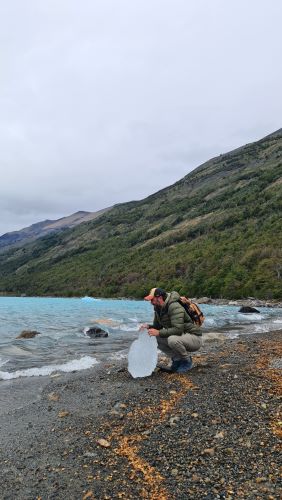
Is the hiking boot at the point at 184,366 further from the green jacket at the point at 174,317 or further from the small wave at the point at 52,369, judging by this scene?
the small wave at the point at 52,369

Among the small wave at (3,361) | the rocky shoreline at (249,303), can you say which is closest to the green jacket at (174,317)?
the small wave at (3,361)

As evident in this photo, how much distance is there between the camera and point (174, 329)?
11000mm

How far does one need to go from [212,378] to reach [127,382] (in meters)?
2.21

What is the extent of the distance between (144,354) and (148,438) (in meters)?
4.64

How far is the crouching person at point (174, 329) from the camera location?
1096 cm

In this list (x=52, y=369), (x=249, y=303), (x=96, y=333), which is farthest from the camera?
(x=249, y=303)

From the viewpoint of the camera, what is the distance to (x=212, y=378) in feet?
34.2

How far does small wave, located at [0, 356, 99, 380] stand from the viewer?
1359cm

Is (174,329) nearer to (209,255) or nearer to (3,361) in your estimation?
(3,361)

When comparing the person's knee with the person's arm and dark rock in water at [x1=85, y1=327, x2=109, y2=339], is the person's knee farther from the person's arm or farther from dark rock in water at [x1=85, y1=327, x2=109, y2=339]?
dark rock in water at [x1=85, y1=327, x2=109, y2=339]

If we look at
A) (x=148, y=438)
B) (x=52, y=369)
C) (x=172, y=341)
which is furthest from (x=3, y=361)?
(x=148, y=438)

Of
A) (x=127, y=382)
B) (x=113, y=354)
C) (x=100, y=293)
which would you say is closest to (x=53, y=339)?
(x=113, y=354)

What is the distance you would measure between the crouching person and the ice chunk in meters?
0.27

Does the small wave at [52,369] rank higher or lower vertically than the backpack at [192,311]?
lower
